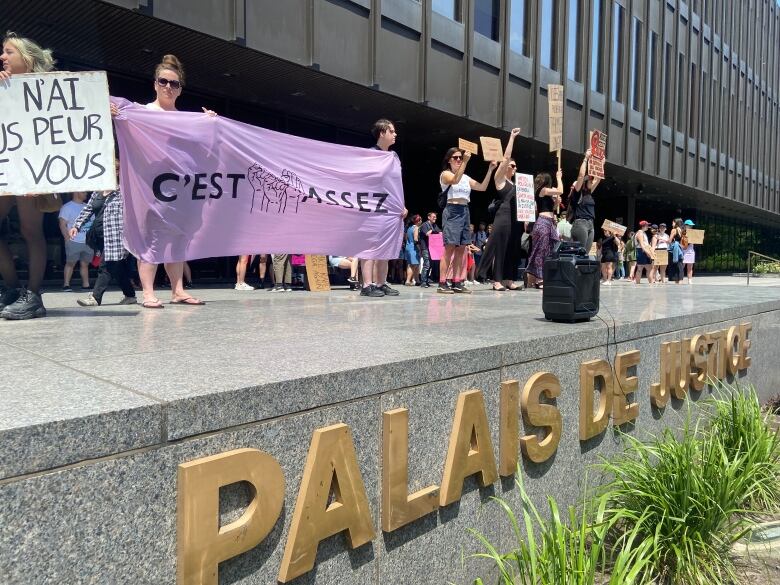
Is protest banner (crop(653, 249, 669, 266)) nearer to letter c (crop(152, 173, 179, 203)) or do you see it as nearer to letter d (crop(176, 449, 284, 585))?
letter c (crop(152, 173, 179, 203))

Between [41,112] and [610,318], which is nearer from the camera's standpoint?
[41,112]

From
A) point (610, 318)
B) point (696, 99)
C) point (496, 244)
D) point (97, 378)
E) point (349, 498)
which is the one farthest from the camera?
point (696, 99)

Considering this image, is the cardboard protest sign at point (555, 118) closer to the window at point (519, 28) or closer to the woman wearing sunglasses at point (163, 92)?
the woman wearing sunglasses at point (163, 92)

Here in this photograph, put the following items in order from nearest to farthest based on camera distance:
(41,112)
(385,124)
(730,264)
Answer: (41,112), (385,124), (730,264)

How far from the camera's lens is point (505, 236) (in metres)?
8.52

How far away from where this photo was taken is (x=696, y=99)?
91.7 ft

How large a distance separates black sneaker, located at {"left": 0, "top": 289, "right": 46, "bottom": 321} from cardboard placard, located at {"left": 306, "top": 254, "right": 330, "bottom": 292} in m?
5.20

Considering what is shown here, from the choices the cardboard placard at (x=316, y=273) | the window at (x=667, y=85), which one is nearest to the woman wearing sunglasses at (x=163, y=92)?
the cardboard placard at (x=316, y=273)

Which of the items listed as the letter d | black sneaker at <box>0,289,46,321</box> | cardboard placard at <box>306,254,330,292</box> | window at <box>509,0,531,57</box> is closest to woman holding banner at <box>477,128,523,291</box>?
cardboard placard at <box>306,254,330,292</box>

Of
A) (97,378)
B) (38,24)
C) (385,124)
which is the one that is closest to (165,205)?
(385,124)

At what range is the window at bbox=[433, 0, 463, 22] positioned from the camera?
45.7ft

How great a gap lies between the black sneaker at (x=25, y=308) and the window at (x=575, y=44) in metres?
17.8

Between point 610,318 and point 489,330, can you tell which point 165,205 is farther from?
point 610,318

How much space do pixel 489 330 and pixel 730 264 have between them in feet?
142
